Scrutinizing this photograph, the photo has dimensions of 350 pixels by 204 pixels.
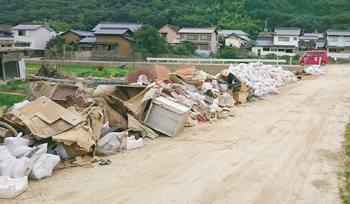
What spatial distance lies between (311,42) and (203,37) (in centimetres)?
1554

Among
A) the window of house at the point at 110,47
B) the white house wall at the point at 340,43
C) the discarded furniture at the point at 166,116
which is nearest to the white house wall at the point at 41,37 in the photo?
the window of house at the point at 110,47

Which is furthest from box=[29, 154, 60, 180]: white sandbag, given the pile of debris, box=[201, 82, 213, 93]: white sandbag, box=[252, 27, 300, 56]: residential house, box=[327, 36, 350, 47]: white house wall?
box=[327, 36, 350, 47]: white house wall

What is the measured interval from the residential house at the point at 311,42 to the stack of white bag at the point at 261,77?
1248 inches

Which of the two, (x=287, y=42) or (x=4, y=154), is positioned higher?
(x=287, y=42)

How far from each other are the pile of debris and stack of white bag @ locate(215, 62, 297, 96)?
2276 millimetres

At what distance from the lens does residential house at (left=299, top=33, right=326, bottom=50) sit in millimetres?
49031

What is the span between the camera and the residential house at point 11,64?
16.5 metres

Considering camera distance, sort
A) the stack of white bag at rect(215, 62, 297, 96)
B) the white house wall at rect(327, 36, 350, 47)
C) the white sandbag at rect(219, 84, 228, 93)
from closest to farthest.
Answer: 1. the white sandbag at rect(219, 84, 228, 93)
2. the stack of white bag at rect(215, 62, 297, 96)
3. the white house wall at rect(327, 36, 350, 47)

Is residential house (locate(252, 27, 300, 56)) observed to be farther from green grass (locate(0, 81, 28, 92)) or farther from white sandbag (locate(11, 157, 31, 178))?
white sandbag (locate(11, 157, 31, 178))

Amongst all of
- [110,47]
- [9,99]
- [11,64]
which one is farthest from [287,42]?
[9,99]

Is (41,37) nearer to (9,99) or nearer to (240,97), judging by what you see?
(9,99)

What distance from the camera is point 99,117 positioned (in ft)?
23.8

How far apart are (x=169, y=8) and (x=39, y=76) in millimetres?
54667

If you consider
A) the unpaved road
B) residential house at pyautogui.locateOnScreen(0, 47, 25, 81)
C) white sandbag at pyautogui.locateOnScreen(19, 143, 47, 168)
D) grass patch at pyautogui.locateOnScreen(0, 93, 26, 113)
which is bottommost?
the unpaved road
